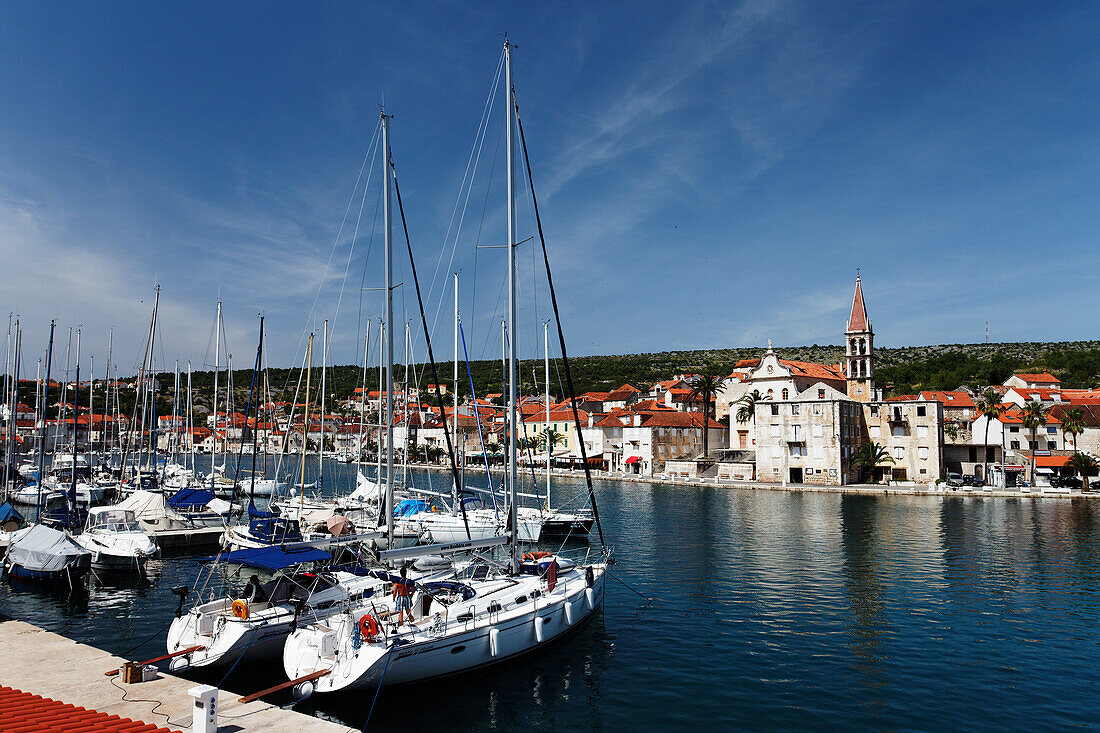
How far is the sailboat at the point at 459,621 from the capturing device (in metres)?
16.5

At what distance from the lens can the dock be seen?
12.6 metres

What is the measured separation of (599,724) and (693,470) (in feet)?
240

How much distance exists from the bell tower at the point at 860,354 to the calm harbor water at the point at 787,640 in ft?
157

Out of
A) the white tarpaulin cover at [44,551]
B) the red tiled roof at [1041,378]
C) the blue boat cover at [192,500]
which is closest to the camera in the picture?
the white tarpaulin cover at [44,551]

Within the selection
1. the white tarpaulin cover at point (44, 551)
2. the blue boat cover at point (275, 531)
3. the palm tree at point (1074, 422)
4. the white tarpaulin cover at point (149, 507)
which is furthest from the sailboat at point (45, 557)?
the palm tree at point (1074, 422)

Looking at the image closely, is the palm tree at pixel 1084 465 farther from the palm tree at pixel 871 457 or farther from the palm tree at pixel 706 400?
the palm tree at pixel 706 400

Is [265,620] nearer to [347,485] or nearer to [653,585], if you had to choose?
[653,585]

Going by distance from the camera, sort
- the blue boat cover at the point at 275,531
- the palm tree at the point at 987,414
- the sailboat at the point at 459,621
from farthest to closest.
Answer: the palm tree at the point at 987,414, the blue boat cover at the point at 275,531, the sailboat at the point at 459,621

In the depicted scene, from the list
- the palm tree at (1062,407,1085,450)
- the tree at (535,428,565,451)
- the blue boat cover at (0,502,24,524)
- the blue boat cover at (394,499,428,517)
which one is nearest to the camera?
the blue boat cover at (0,502,24,524)

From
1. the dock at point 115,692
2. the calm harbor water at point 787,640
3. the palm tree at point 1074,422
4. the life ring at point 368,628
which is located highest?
the palm tree at point 1074,422

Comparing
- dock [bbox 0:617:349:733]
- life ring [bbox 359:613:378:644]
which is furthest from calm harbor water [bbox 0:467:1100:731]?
dock [bbox 0:617:349:733]

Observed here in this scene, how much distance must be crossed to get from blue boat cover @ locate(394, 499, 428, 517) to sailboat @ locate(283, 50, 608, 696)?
21428 millimetres

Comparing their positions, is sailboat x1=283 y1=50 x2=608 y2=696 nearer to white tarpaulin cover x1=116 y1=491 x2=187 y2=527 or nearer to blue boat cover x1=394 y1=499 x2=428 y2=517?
blue boat cover x1=394 y1=499 x2=428 y2=517

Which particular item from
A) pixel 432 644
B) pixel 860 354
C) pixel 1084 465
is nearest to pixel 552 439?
pixel 860 354
